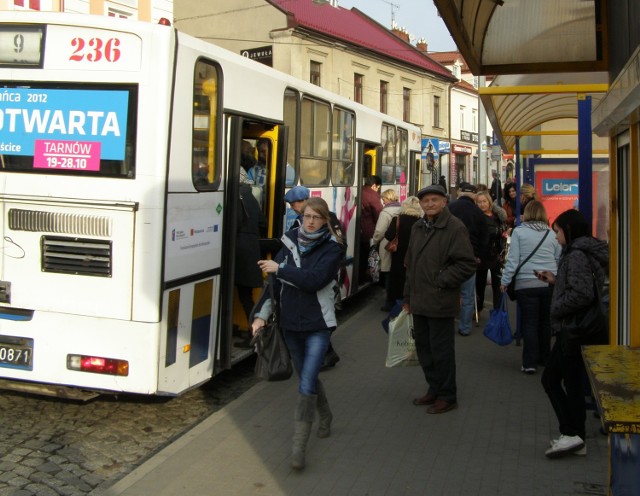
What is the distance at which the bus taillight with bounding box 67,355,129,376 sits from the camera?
567cm

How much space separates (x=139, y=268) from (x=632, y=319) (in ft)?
10.5

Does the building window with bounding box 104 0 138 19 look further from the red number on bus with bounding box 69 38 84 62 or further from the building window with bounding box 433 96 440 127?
the building window with bounding box 433 96 440 127

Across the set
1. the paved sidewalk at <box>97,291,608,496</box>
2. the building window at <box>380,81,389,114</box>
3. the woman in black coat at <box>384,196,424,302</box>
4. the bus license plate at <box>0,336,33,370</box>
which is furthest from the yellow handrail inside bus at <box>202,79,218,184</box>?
the building window at <box>380,81,389,114</box>

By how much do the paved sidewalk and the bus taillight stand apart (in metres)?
0.65

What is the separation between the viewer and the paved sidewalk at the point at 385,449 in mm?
5008

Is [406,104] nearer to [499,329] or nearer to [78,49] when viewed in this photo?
[499,329]

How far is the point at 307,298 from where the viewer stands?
5320 millimetres

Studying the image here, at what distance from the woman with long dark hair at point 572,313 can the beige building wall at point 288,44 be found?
94.3ft

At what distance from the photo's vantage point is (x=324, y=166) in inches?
400

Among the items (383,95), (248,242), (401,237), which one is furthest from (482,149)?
(383,95)

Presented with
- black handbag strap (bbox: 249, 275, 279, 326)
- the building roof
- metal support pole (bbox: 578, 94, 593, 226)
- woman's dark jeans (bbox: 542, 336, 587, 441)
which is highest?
the building roof

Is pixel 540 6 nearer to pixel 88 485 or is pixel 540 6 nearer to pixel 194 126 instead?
pixel 194 126

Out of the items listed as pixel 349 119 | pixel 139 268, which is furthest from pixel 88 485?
pixel 349 119

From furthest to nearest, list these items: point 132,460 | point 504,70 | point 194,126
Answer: point 504,70 < point 194,126 < point 132,460
